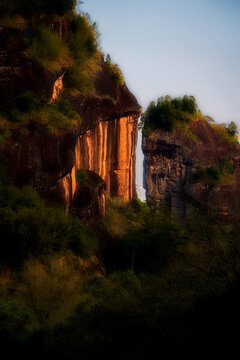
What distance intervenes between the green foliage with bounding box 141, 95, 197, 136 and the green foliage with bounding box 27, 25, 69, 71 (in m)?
19.8

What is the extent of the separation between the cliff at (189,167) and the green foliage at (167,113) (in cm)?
63

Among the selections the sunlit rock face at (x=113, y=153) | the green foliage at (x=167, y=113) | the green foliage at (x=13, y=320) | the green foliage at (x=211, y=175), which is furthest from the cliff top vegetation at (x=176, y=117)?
the green foliage at (x=13, y=320)

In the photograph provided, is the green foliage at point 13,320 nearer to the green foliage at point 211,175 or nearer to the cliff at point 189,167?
the cliff at point 189,167

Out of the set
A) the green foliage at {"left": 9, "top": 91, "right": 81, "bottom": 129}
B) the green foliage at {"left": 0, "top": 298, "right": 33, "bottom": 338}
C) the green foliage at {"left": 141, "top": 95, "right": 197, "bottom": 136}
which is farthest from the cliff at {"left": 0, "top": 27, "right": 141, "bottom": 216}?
the green foliage at {"left": 141, "top": 95, "right": 197, "bottom": 136}

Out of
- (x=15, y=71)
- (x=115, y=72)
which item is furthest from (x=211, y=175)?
(x=15, y=71)

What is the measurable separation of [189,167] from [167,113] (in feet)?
16.8

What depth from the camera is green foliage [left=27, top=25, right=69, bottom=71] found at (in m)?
16.2

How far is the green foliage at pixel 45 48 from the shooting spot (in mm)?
16219

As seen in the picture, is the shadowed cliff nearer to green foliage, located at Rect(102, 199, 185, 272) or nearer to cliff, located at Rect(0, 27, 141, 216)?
green foliage, located at Rect(102, 199, 185, 272)

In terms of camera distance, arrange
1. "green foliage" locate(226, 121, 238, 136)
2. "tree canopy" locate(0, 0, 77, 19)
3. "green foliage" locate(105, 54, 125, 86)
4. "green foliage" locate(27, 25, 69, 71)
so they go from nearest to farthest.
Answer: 1. "tree canopy" locate(0, 0, 77, 19)
2. "green foliage" locate(27, 25, 69, 71)
3. "green foliage" locate(105, 54, 125, 86)
4. "green foliage" locate(226, 121, 238, 136)

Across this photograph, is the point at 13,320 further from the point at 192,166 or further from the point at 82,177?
the point at 192,166

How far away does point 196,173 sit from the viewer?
1359 inches

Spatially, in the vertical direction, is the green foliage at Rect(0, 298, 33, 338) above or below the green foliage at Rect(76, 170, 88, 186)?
below

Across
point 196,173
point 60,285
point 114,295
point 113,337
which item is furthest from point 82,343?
point 196,173
